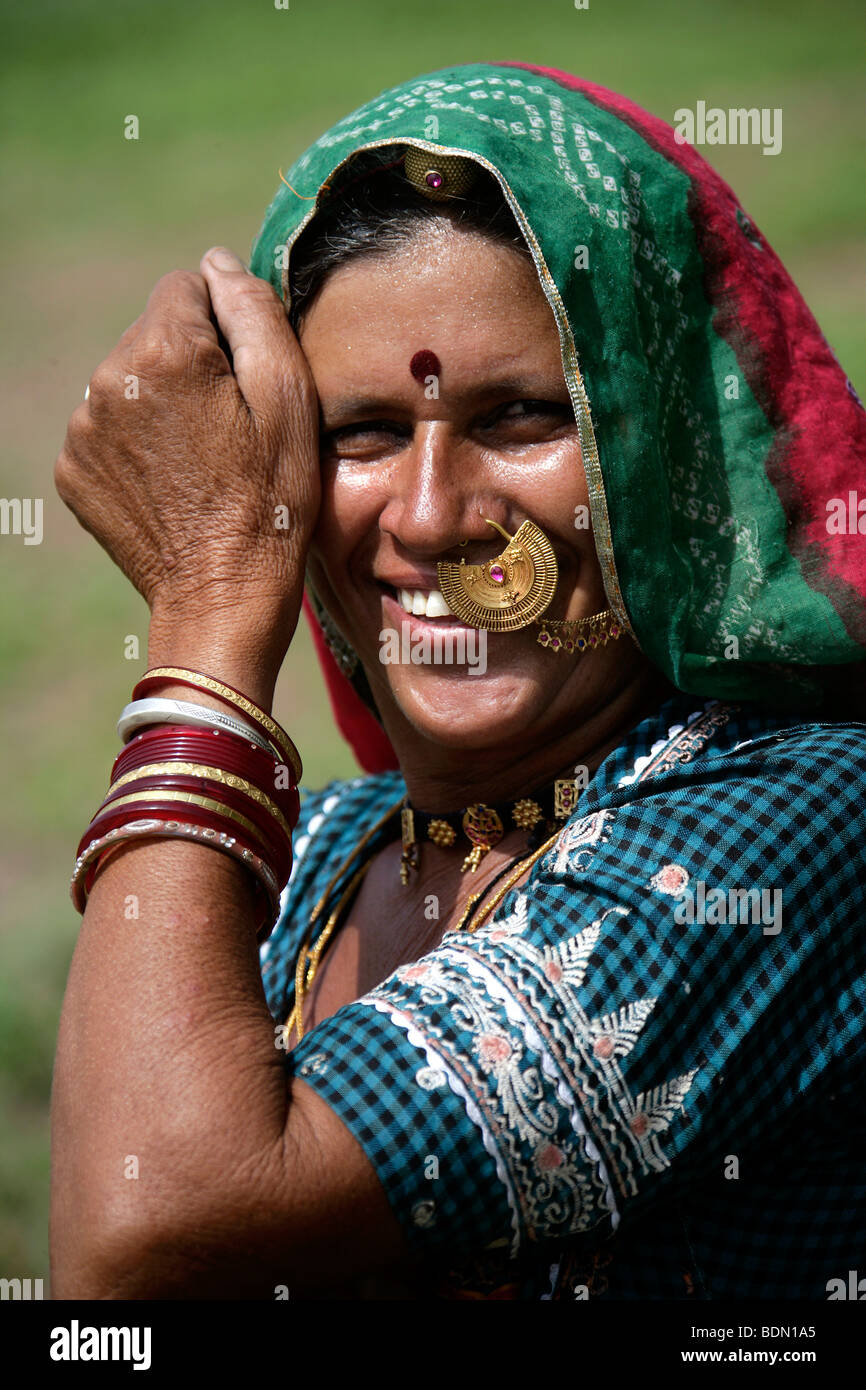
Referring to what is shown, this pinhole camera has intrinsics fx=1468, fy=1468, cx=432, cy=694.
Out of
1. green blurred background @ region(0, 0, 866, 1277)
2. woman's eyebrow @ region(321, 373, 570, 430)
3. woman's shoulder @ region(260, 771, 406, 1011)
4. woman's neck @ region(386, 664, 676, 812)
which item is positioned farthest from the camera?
green blurred background @ region(0, 0, 866, 1277)

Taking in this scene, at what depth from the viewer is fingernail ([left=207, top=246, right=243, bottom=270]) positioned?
8.48ft

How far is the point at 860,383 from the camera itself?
8422 mm

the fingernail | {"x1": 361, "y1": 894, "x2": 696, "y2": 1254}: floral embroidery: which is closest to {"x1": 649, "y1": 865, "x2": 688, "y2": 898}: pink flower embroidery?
{"x1": 361, "y1": 894, "x2": 696, "y2": 1254}: floral embroidery

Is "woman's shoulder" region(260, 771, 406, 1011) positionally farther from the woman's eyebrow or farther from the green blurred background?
the green blurred background

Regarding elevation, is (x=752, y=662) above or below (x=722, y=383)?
below

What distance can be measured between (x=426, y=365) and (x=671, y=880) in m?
0.89

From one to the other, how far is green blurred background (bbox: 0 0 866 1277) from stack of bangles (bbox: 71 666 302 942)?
5.37 metres

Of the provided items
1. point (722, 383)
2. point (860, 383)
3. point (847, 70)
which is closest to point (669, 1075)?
point (722, 383)

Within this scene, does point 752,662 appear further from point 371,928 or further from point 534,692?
point 371,928

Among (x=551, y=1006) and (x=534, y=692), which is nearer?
(x=551, y=1006)

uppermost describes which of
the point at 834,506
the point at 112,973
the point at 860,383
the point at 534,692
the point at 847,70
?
the point at 847,70

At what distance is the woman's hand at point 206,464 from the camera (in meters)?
2.32

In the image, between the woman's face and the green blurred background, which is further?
the green blurred background

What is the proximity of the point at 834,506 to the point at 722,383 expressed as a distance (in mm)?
268
